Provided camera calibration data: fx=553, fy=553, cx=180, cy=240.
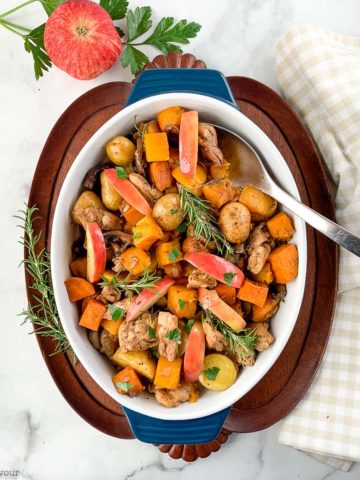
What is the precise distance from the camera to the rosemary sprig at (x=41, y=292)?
2105mm

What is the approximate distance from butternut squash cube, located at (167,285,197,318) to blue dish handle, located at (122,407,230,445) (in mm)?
404

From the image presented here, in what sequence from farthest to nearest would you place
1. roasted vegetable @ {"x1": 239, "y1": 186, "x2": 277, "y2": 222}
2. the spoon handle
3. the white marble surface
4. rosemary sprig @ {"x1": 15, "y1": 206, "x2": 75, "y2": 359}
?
the white marble surface < rosemary sprig @ {"x1": 15, "y1": 206, "x2": 75, "y2": 359} < roasted vegetable @ {"x1": 239, "y1": 186, "x2": 277, "y2": 222} < the spoon handle

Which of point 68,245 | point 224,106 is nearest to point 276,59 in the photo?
point 224,106

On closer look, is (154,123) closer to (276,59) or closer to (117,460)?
(276,59)

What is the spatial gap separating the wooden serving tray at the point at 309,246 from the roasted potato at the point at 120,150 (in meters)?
0.27

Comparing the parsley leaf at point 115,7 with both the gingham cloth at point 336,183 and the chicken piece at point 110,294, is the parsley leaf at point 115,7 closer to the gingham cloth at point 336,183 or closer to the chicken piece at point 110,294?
the gingham cloth at point 336,183

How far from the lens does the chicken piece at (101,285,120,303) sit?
1.93 metres

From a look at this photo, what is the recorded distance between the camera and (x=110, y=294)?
1.94 m

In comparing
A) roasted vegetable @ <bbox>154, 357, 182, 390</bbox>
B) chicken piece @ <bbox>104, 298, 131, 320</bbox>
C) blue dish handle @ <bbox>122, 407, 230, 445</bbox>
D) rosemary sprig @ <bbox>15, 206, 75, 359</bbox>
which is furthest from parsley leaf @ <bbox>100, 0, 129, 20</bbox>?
blue dish handle @ <bbox>122, 407, 230, 445</bbox>

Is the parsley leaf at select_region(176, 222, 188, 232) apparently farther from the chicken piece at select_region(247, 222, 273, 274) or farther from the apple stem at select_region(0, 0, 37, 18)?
the apple stem at select_region(0, 0, 37, 18)

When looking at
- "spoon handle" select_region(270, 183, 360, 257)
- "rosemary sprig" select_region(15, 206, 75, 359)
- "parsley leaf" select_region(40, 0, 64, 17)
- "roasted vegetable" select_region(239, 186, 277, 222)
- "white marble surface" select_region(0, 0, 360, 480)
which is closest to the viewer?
"spoon handle" select_region(270, 183, 360, 257)

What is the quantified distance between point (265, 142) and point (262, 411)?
3.54 ft

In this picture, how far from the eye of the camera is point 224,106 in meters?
1.91

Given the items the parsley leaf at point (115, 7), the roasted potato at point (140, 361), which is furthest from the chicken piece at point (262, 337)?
the parsley leaf at point (115, 7)
